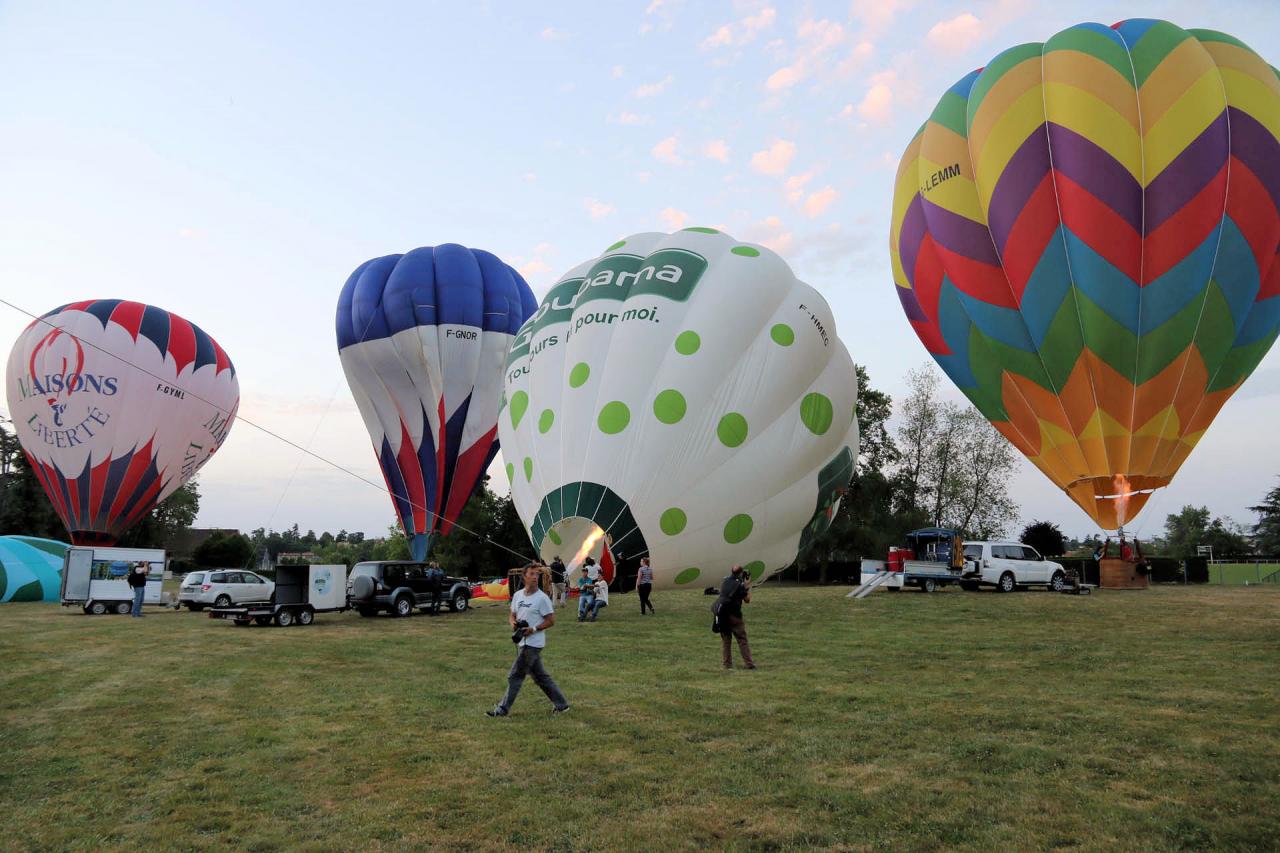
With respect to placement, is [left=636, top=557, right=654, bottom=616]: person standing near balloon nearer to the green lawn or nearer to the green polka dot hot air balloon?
the green polka dot hot air balloon

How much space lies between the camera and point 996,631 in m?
14.2

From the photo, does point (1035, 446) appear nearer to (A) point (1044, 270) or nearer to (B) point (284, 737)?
(A) point (1044, 270)

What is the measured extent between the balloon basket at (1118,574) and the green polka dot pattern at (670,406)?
59.3 feet

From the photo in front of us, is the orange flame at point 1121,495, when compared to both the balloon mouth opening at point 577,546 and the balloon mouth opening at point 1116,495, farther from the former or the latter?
the balloon mouth opening at point 577,546

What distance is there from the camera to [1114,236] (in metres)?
16.2

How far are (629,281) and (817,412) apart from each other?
15.5 feet

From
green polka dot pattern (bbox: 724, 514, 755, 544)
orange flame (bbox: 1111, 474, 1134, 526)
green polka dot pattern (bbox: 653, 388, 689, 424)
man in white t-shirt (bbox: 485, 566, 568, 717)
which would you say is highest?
green polka dot pattern (bbox: 653, 388, 689, 424)

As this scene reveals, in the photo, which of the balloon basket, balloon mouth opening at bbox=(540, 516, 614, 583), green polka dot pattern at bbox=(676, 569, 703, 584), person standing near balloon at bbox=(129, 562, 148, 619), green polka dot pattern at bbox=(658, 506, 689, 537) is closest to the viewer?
green polka dot pattern at bbox=(658, 506, 689, 537)

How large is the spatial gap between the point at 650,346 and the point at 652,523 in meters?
3.36

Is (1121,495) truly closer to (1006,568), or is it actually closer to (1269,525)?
(1006,568)

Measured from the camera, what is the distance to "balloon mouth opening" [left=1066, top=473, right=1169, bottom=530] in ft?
58.0

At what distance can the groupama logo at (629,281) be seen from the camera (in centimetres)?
1627

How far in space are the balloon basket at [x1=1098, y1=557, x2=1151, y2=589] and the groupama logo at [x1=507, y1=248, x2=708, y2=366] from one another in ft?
59.0

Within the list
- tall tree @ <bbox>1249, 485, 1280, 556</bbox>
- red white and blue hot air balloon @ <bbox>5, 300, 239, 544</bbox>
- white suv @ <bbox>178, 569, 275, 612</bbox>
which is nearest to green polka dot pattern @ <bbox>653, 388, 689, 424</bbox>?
white suv @ <bbox>178, 569, 275, 612</bbox>
